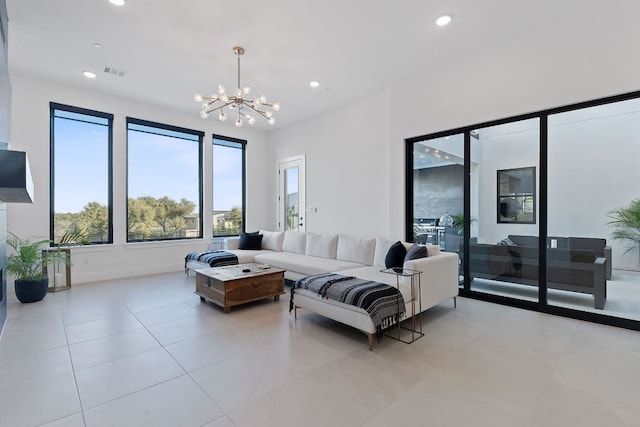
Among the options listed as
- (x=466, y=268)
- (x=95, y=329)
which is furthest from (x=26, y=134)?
(x=466, y=268)

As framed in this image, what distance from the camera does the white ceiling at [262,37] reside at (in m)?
3.16

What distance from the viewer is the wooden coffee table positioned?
3.74 meters

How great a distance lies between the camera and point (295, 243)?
A: 19.2 ft

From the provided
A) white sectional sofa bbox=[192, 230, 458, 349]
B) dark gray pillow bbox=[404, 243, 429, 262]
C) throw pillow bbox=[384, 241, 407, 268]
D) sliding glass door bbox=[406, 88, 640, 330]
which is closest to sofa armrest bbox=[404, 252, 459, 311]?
white sectional sofa bbox=[192, 230, 458, 349]

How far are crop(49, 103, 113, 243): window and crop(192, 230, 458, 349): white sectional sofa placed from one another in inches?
90.8

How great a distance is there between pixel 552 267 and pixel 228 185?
6187 mm

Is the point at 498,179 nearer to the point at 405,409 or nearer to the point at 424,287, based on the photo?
the point at 424,287

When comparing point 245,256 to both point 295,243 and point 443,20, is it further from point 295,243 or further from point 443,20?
point 443,20

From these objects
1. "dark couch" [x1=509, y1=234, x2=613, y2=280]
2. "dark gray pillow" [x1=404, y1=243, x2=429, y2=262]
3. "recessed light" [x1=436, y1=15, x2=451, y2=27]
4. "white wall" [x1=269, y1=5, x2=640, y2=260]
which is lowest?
"dark gray pillow" [x1=404, y1=243, x2=429, y2=262]

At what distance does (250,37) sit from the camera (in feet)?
12.0

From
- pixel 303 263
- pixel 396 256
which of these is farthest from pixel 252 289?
pixel 396 256

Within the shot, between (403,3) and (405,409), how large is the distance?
3.56 meters

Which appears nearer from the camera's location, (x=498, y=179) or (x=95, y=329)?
(x=95, y=329)

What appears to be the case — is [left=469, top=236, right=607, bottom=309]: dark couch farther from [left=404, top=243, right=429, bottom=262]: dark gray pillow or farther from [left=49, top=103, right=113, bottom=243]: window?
[left=49, top=103, right=113, bottom=243]: window
